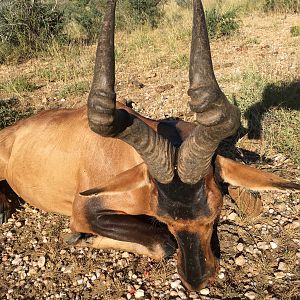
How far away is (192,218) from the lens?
11.8ft

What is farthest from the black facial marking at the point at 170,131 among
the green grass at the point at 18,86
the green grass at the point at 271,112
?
the green grass at the point at 18,86

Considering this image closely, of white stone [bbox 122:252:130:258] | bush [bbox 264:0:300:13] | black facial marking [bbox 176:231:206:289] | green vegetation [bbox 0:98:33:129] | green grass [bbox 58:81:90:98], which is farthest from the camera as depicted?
bush [bbox 264:0:300:13]

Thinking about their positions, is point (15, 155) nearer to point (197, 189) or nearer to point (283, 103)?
point (197, 189)

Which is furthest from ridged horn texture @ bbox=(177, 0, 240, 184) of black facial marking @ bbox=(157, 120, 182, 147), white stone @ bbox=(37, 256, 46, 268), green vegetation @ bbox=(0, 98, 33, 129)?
green vegetation @ bbox=(0, 98, 33, 129)

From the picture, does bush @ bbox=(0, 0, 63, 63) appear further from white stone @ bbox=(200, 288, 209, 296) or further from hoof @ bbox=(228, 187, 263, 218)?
white stone @ bbox=(200, 288, 209, 296)

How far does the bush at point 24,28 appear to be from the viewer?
12.1 metres

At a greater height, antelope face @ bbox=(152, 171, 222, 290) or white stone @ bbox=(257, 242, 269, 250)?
antelope face @ bbox=(152, 171, 222, 290)

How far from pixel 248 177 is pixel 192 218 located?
0.59 meters

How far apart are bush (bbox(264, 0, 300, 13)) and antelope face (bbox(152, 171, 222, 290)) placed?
39.6ft

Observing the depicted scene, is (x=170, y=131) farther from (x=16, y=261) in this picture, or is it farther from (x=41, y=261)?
(x=16, y=261)

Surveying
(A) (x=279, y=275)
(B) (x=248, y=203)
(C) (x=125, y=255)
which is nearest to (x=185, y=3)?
(B) (x=248, y=203)

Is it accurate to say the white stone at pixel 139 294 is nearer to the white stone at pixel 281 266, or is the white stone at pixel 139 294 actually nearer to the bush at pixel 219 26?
the white stone at pixel 281 266

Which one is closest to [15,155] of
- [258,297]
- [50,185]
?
[50,185]

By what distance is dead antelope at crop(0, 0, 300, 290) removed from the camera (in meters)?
2.71
